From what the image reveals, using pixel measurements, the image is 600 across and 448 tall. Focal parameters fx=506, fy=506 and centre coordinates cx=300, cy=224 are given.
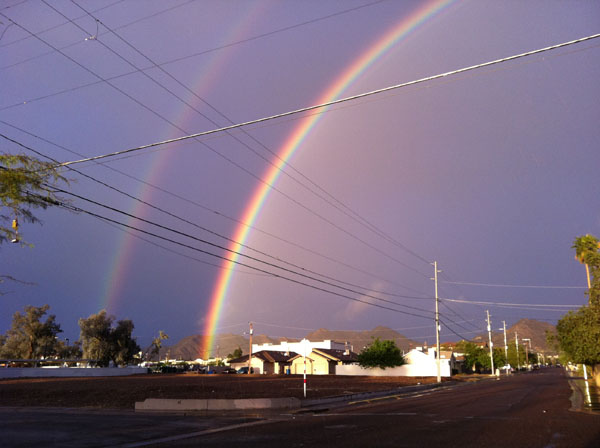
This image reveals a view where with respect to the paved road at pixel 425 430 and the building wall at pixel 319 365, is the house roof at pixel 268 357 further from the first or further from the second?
A: the paved road at pixel 425 430

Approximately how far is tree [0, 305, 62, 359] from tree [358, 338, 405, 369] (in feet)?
227

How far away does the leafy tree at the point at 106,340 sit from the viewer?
11094 centimetres

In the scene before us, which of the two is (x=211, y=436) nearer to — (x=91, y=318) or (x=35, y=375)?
(x=35, y=375)

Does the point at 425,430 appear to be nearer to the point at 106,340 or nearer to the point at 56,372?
the point at 56,372

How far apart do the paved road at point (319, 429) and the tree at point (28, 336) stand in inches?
3641

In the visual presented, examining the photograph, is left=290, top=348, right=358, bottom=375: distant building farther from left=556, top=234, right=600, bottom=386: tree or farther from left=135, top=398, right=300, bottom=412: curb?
left=135, top=398, right=300, bottom=412: curb

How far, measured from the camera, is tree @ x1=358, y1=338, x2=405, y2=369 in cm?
8850

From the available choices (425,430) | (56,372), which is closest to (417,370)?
(56,372)

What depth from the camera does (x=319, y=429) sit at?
62.0ft

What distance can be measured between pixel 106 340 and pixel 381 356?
62.4 meters

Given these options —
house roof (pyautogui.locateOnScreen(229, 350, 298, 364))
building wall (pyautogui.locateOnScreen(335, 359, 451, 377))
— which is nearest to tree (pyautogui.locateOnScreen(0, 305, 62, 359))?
house roof (pyautogui.locateOnScreen(229, 350, 298, 364))

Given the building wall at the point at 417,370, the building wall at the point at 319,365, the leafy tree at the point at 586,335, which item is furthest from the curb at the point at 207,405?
the building wall at the point at 319,365

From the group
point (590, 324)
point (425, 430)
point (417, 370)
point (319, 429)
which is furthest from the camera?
point (417, 370)

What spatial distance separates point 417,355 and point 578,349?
77.3 meters
